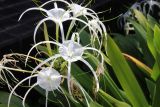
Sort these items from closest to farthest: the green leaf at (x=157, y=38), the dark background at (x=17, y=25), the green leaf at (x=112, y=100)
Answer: the green leaf at (x=112, y=100) → the green leaf at (x=157, y=38) → the dark background at (x=17, y=25)

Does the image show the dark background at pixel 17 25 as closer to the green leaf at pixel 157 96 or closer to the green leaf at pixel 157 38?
the green leaf at pixel 157 38

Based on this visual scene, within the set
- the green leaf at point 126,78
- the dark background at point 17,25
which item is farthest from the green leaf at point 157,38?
the dark background at point 17,25

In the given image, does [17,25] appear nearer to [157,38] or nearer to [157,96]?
[157,38]

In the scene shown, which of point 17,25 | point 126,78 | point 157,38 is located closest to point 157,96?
point 126,78

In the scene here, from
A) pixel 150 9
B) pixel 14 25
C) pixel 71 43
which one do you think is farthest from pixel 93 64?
pixel 150 9

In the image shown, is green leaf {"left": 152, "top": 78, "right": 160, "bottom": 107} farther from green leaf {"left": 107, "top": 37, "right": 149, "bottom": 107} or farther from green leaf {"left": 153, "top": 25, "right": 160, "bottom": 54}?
green leaf {"left": 153, "top": 25, "right": 160, "bottom": 54}

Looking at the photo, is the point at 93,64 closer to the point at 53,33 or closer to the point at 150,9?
the point at 53,33

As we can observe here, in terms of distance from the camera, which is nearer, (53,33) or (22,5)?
(53,33)

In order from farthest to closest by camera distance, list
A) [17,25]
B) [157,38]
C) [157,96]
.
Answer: [17,25] < [157,38] < [157,96]

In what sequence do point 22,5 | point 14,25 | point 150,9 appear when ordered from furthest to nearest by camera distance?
point 150,9 → point 22,5 → point 14,25
